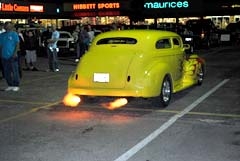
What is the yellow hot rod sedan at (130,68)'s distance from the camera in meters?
9.90

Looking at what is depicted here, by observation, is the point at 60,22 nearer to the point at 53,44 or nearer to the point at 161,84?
the point at 53,44

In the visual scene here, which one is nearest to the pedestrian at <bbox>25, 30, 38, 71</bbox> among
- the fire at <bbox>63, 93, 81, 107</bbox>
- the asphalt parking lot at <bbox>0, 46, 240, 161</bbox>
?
the asphalt parking lot at <bbox>0, 46, 240, 161</bbox>

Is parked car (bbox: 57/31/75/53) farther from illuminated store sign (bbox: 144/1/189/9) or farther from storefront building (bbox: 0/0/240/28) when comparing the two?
illuminated store sign (bbox: 144/1/189/9)

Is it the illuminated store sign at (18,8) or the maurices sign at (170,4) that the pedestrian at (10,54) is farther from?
the maurices sign at (170,4)

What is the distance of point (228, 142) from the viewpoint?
753 centimetres

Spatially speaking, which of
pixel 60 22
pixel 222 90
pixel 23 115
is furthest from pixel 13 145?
pixel 60 22

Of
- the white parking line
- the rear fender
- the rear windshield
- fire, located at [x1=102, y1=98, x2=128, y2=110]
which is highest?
the rear windshield

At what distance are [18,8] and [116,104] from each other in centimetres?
4531

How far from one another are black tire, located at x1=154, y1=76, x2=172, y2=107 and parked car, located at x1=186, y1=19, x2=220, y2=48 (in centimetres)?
2345

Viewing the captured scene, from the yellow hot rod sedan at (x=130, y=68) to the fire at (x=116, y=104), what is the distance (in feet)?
1.53

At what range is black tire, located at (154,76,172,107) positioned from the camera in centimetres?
1030

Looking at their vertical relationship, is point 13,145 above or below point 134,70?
A: below

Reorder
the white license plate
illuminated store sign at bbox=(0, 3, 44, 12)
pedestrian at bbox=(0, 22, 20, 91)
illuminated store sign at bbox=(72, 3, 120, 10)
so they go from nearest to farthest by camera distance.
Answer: the white license plate
pedestrian at bbox=(0, 22, 20, 91)
illuminated store sign at bbox=(0, 3, 44, 12)
illuminated store sign at bbox=(72, 3, 120, 10)

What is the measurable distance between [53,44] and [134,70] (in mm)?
8528
